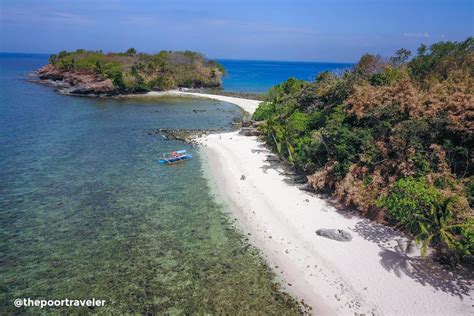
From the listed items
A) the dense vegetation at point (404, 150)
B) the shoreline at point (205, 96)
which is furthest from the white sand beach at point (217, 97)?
the dense vegetation at point (404, 150)

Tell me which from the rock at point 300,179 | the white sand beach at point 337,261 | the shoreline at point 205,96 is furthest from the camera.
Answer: the shoreline at point 205,96

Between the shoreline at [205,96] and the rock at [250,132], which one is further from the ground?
the shoreline at [205,96]

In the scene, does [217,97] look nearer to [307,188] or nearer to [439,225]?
[307,188]

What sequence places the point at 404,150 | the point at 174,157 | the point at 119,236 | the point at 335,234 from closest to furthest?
the point at 335,234 < the point at 119,236 < the point at 404,150 < the point at 174,157

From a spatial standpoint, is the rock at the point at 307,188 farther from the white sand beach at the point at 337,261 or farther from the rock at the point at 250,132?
the rock at the point at 250,132

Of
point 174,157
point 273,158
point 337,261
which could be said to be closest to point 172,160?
point 174,157

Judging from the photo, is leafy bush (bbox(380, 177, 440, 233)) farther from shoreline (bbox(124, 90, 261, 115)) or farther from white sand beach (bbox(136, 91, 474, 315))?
shoreline (bbox(124, 90, 261, 115))

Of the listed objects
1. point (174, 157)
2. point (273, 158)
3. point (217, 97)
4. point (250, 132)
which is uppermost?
point (217, 97)
